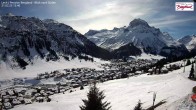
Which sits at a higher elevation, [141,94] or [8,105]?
[141,94]

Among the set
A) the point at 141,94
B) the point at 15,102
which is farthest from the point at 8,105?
the point at 141,94

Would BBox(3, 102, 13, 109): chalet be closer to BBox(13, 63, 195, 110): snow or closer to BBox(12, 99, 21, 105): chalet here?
BBox(12, 99, 21, 105): chalet

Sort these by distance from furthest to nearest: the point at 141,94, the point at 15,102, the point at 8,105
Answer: the point at 15,102 → the point at 8,105 → the point at 141,94

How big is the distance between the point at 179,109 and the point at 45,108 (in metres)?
91.8

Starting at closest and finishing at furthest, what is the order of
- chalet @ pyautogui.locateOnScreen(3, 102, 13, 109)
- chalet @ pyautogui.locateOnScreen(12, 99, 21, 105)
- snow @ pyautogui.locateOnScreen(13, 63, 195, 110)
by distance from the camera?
snow @ pyautogui.locateOnScreen(13, 63, 195, 110) < chalet @ pyautogui.locateOnScreen(3, 102, 13, 109) < chalet @ pyautogui.locateOnScreen(12, 99, 21, 105)

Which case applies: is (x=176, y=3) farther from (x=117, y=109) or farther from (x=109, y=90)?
(x=109, y=90)

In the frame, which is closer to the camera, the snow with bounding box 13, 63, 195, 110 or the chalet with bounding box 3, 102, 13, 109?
the snow with bounding box 13, 63, 195, 110

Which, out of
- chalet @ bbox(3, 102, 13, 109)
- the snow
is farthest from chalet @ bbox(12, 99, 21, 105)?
the snow

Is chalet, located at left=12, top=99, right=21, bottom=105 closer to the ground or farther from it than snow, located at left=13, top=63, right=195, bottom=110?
closer to the ground

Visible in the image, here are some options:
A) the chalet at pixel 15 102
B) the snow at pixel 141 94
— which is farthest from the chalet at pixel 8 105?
the snow at pixel 141 94

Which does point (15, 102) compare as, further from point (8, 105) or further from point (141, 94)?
point (141, 94)

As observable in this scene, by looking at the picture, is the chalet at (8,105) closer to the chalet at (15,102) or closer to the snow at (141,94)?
the chalet at (15,102)

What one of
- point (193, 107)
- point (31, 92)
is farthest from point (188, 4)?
point (31, 92)

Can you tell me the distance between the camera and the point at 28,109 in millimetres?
111188
